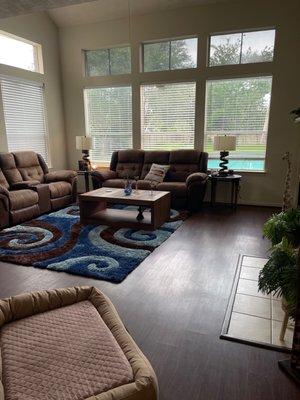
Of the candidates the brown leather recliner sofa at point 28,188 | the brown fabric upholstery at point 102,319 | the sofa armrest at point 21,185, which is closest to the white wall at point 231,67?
the brown leather recliner sofa at point 28,188

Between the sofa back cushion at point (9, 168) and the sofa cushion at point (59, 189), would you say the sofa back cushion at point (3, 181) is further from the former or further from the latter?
the sofa cushion at point (59, 189)

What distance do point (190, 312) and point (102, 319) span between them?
0.87m

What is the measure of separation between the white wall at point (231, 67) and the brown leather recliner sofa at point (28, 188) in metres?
1.81

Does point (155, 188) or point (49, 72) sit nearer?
point (155, 188)

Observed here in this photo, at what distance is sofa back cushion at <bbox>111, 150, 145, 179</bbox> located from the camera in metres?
5.70

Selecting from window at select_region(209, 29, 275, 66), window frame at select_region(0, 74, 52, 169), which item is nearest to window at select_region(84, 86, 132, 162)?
window frame at select_region(0, 74, 52, 169)

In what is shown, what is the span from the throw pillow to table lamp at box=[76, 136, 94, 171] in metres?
1.39

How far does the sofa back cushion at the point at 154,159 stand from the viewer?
5.59 metres

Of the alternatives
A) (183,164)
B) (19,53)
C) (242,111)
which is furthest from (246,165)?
(19,53)

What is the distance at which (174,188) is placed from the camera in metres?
4.88

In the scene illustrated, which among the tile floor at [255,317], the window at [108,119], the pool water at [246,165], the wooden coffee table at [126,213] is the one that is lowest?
the tile floor at [255,317]

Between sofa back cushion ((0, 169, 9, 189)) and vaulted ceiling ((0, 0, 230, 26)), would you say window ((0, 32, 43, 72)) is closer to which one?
vaulted ceiling ((0, 0, 230, 26))

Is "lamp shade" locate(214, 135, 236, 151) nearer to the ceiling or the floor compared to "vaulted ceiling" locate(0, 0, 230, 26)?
nearer to the floor

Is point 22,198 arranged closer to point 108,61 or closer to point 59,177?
point 59,177
